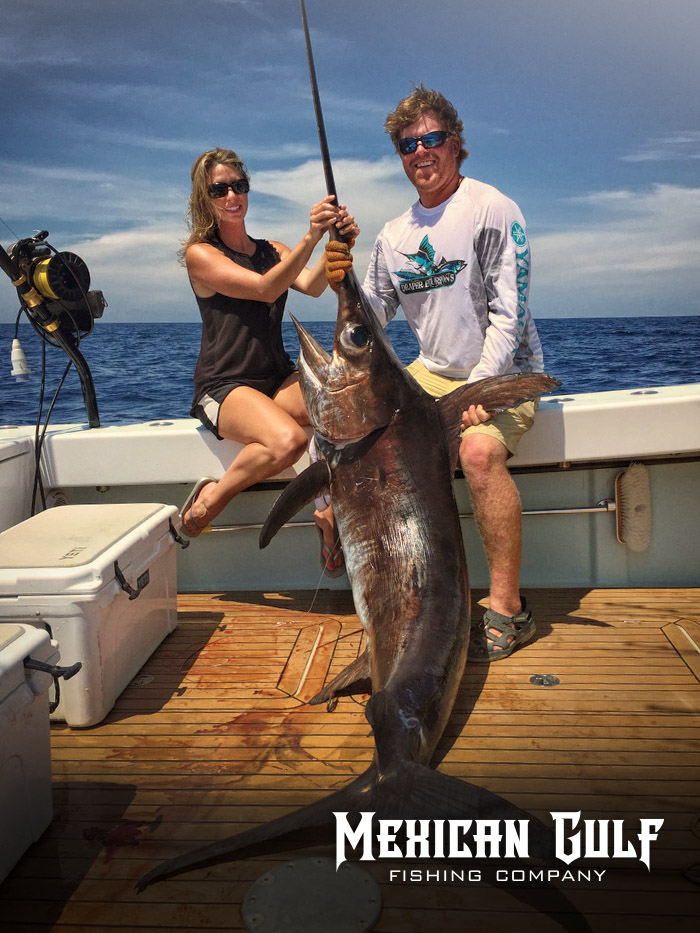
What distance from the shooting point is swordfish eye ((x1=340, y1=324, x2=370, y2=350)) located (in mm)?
2559

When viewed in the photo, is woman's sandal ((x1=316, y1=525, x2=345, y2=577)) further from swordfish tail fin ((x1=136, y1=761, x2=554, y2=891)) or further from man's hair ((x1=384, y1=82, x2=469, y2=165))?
man's hair ((x1=384, y1=82, x2=469, y2=165))

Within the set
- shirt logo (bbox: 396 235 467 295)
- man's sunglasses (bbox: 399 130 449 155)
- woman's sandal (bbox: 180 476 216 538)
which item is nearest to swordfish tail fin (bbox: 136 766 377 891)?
woman's sandal (bbox: 180 476 216 538)

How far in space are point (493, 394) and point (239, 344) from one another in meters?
1.35

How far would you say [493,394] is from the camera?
8.57ft

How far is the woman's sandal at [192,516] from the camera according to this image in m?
3.36

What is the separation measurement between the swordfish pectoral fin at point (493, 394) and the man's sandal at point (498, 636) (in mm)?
757

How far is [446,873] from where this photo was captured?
171 cm

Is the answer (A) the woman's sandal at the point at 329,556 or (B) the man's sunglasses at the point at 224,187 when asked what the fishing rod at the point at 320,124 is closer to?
(B) the man's sunglasses at the point at 224,187

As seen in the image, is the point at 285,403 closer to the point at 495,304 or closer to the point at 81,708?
the point at 495,304

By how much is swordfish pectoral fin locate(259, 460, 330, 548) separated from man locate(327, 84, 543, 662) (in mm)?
664

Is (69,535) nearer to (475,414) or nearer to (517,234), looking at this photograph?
(475,414)

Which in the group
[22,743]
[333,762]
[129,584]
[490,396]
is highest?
[490,396]

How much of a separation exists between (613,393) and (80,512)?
2.50 meters

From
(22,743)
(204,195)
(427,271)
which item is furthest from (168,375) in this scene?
(22,743)
